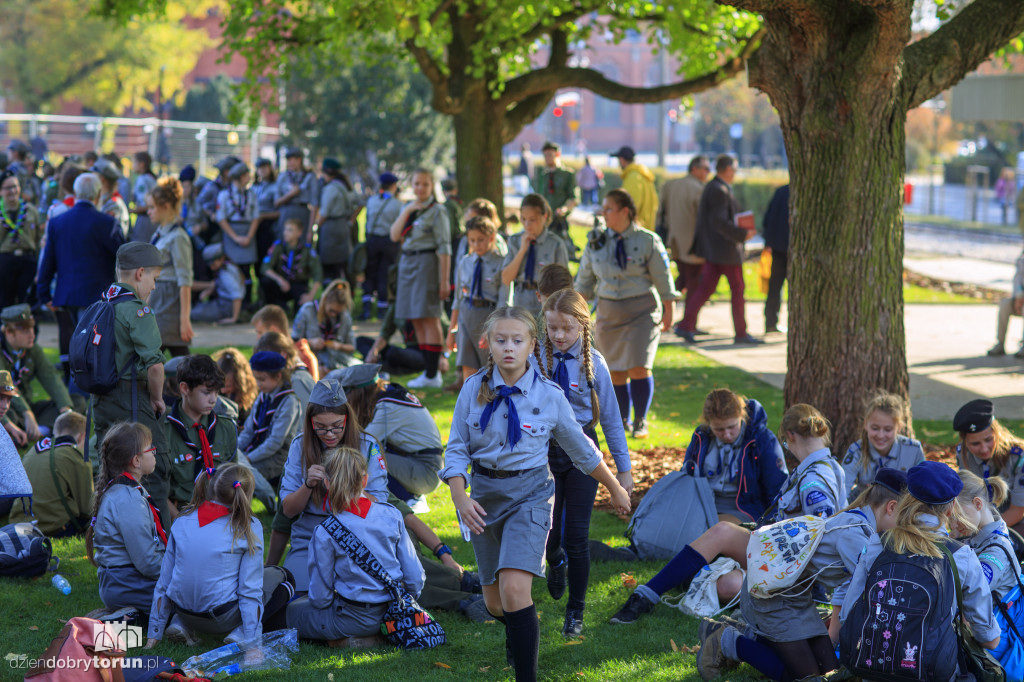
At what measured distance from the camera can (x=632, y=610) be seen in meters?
5.36

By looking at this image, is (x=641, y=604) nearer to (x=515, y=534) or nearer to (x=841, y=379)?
(x=515, y=534)

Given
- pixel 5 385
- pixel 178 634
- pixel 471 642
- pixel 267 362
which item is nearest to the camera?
pixel 178 634

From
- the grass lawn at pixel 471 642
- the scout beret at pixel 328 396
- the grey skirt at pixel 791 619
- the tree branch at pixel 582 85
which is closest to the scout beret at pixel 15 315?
the grass lawn at pixel 471 642

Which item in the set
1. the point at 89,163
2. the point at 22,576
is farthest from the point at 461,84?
the point at 22,576

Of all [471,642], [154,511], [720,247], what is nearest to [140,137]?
[720,247]

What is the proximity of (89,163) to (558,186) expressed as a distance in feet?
21.3

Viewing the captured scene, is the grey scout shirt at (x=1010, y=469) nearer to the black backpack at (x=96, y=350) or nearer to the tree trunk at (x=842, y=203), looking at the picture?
the tree trunk at (x=842, y=203)

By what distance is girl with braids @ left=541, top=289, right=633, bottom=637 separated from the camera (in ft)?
16.8

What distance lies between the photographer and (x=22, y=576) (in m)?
5.83

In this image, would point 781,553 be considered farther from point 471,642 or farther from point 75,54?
point 75,54

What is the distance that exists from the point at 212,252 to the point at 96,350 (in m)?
8.32

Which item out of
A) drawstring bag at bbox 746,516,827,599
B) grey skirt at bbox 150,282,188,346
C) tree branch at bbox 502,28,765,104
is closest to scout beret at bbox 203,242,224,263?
tree branch at bbox 502,28,765,104

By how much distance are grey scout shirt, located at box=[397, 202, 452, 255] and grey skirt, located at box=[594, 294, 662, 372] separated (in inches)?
93.0

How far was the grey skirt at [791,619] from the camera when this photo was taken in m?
4.49
